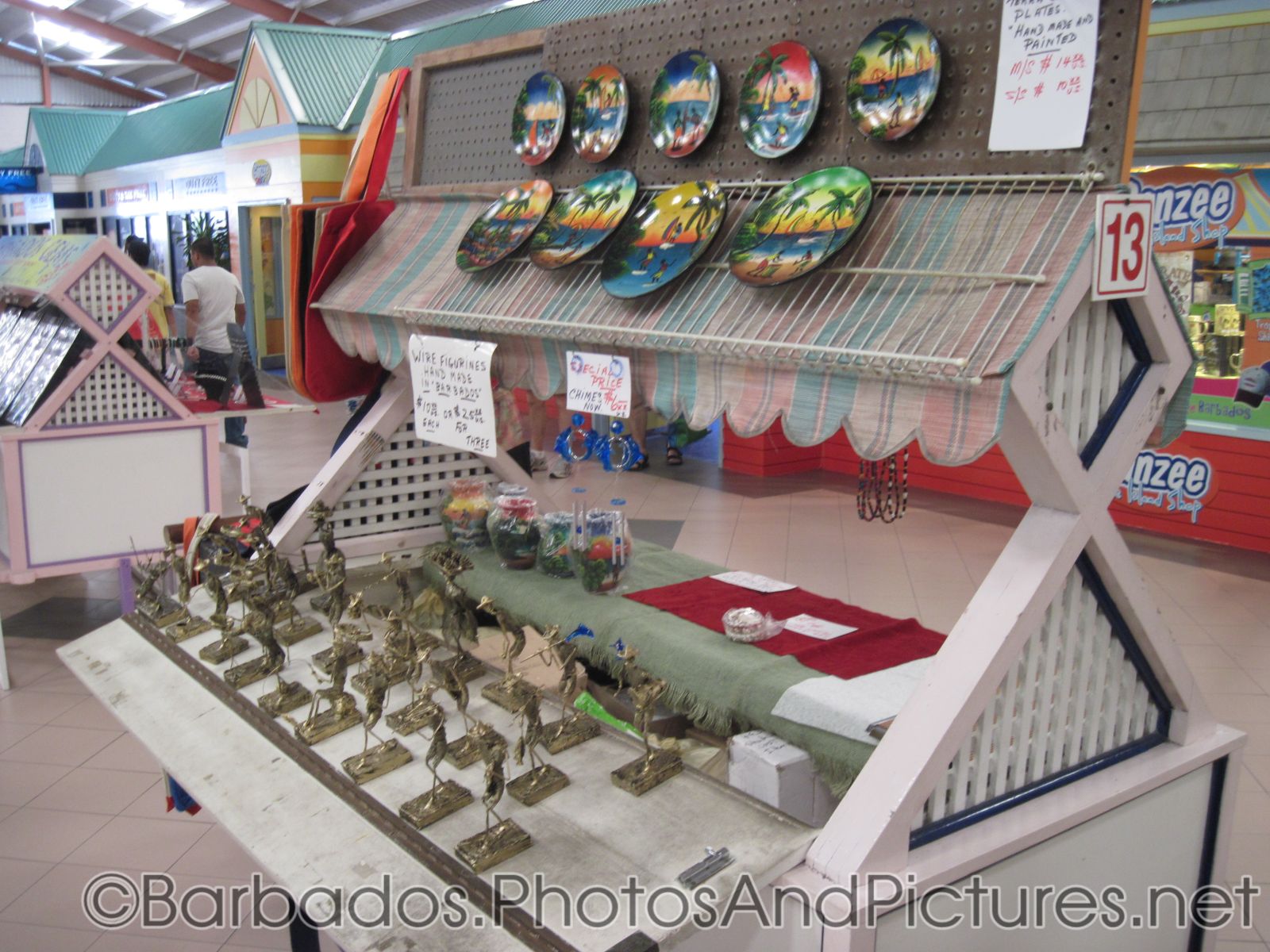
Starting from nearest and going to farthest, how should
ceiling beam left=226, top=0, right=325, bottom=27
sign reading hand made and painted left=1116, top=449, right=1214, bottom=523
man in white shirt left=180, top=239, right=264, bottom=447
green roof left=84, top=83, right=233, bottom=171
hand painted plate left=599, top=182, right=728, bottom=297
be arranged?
hand painted plate left=599, top=182, right=728, bottom=297
sign reading hand made and painted left=1116, top=449, right=1214, bottom=523
man in white shirt left=180, top=239, right=264, bottom=447
green roof left=84, top=83, right=233, bottom=171
ceiling beam left=226, top=0, right=325, bottom=27

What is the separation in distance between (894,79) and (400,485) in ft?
6.33

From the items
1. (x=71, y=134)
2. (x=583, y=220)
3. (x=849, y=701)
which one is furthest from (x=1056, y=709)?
(x=71, y=134)

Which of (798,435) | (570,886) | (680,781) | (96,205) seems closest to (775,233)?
(798,435)

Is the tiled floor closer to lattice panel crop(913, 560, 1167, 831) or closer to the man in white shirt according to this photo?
the man in white shirt

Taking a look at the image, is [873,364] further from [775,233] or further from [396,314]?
[396,314]

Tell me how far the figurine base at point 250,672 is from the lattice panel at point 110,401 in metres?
2.81

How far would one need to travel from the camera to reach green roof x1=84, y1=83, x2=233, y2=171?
47.0 feet

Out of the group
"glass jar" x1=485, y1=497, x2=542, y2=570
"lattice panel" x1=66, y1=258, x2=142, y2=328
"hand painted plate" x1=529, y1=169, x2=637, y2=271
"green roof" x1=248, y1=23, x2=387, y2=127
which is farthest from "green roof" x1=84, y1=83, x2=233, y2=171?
"hand painted plate" x1=529, y1=169, x2=637, y2=271

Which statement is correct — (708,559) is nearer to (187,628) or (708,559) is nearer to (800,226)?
(187,628)

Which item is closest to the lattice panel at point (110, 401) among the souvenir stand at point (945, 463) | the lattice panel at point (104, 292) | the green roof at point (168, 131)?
the lattice panel at point (104, 292)

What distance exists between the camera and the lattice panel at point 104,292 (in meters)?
4.60

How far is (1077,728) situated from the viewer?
1789 mm

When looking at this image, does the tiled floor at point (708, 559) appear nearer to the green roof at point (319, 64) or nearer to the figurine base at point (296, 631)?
the figurine base at point (296, 631)

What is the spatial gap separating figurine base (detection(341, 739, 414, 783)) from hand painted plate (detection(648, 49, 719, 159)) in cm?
119
